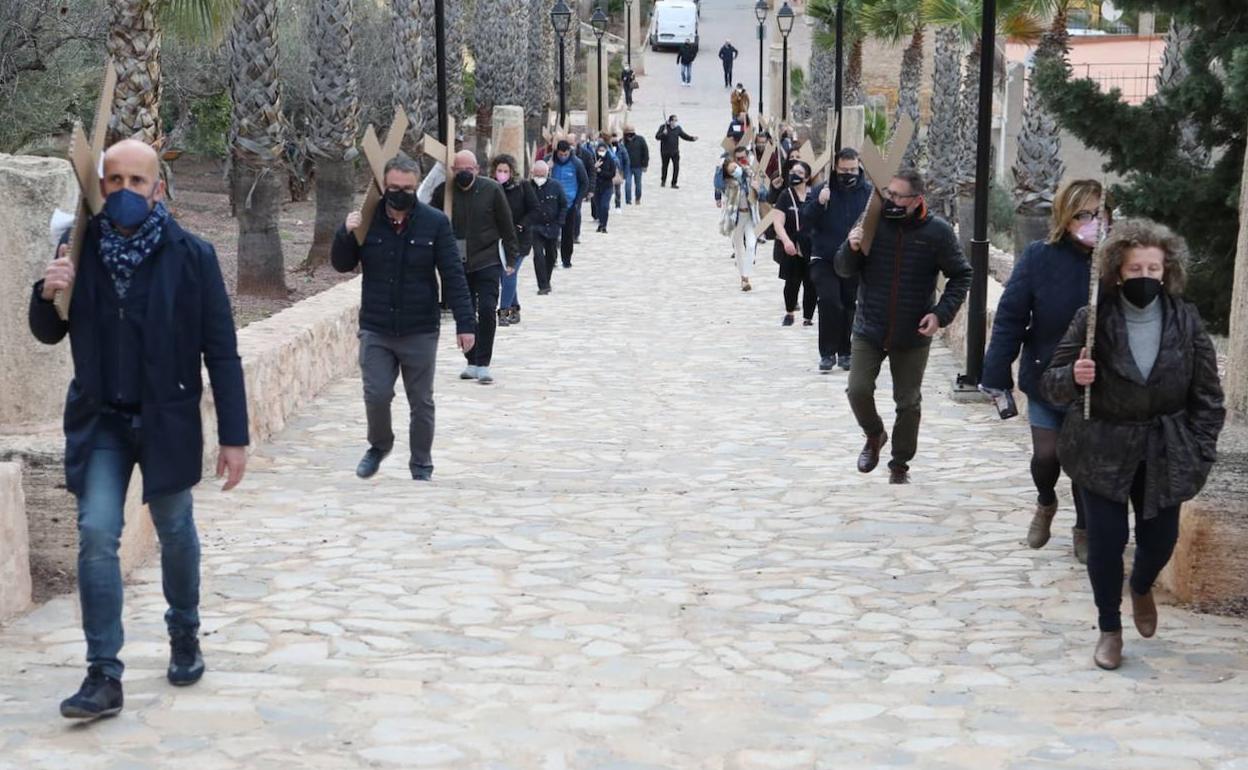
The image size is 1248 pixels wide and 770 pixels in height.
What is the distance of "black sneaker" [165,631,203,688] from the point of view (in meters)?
5.63

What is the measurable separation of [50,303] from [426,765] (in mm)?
1779

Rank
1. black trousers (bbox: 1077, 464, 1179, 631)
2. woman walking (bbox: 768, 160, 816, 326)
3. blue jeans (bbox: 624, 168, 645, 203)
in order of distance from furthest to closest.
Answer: blue jeans (bbox: 624, 168, 645, 203)
woman walking (bbox: 768, 160, 816, 326)
black trousers (bbox: 1077, 464, 1179, 631)

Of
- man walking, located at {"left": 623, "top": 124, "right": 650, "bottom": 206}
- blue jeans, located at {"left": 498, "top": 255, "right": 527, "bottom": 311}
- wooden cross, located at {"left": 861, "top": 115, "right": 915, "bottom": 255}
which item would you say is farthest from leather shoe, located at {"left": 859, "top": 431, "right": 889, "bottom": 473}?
man walking, located at {"left": 623, "top": 124, "right": 650, "bottom": 206}

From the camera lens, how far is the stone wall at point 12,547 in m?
6.40

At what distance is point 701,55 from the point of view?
78.8 m

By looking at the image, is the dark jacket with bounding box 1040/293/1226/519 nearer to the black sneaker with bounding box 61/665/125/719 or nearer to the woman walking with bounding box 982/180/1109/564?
the woman walking with bounding box 982/180/1109/564

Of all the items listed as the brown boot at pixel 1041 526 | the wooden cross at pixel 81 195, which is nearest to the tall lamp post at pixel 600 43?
the brown boot at pixel 1041 526

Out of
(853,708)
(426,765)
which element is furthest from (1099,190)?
(426,765)

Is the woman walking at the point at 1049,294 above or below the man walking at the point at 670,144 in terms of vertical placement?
above

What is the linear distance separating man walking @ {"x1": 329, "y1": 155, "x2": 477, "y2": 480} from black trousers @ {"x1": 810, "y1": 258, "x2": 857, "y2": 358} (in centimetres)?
437

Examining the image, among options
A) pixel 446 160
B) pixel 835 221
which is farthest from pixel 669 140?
pixel 835 221

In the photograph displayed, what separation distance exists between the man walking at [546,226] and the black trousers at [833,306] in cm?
606

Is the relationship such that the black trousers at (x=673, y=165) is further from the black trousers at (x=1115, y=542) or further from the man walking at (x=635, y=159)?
the black trousers at (x=1115, y=542)

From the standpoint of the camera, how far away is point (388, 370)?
9.52 metres
